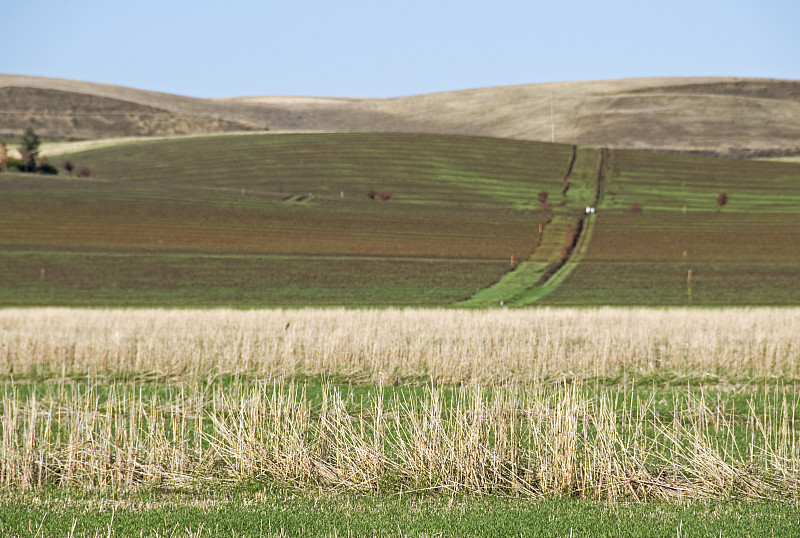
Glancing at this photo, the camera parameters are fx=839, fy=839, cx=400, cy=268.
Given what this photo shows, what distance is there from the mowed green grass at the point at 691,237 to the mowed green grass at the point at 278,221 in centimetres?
679

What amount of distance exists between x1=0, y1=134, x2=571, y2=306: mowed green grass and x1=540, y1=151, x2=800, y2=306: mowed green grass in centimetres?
679

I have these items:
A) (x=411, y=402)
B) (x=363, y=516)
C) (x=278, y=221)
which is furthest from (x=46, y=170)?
(x=363, y=516)

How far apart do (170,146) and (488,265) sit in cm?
6945

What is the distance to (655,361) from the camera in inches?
906

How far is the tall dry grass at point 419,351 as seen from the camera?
21.3 metres

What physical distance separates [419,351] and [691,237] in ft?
170

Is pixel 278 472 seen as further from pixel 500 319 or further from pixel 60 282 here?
pixel 60 282

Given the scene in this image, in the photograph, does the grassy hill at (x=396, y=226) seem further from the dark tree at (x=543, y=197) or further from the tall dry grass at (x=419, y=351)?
the tall dry grass at (x=419, y=351)

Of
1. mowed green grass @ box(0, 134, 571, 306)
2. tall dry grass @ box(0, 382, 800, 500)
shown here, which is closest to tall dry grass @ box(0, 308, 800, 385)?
tall dry grass @ box(0, 382, 800, 500)

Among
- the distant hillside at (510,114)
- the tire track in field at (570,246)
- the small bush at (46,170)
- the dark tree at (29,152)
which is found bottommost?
the tire track in field at (570,246)

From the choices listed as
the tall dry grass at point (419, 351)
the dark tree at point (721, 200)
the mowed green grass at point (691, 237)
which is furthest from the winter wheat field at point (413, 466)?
the dark tree at point (721, 200)

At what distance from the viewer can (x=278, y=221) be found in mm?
70438

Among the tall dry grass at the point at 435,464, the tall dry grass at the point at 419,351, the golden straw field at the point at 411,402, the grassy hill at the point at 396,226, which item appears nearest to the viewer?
the tall dry grass at the point at 435,464

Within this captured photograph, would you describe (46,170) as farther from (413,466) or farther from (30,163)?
(413,466)
